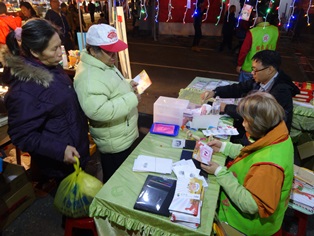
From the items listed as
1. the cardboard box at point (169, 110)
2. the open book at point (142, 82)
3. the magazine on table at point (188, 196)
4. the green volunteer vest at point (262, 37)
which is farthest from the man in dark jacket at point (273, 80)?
the green volunteer vest at point (262, 37)

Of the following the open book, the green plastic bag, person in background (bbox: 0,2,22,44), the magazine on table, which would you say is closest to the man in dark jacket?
the open book

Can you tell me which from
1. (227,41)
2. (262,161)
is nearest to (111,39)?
(262,161)

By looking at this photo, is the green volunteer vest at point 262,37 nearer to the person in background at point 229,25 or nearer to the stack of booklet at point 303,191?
the stack of booklet at point 303,191

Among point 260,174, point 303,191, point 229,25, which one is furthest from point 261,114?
point 229,25

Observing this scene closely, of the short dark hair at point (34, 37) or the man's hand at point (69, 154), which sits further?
the man's hand at point (69, 154)

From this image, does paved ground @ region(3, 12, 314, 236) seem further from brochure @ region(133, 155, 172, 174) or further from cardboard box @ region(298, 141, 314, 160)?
brochure @ region(133, 155, 172, 174)

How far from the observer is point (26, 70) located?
1.51 m

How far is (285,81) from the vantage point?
2410 mm

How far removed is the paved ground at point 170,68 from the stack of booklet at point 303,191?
0.68 metres

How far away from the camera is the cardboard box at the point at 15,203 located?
227 cm

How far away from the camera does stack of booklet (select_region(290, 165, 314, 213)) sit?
1.87 metres

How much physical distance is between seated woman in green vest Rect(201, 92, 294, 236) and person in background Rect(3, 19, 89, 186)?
3.60 ft

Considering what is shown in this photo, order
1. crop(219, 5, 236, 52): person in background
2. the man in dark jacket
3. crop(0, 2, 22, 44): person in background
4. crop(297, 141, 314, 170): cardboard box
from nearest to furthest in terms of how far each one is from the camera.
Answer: the man in dark jacket < crop(297, 141, 314, 170): cardboard box < crop(0, 2, 22, 44): person in background < crop(219, 5, 236, 52): person in background

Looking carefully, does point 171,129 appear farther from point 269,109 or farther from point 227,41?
point 227,41
